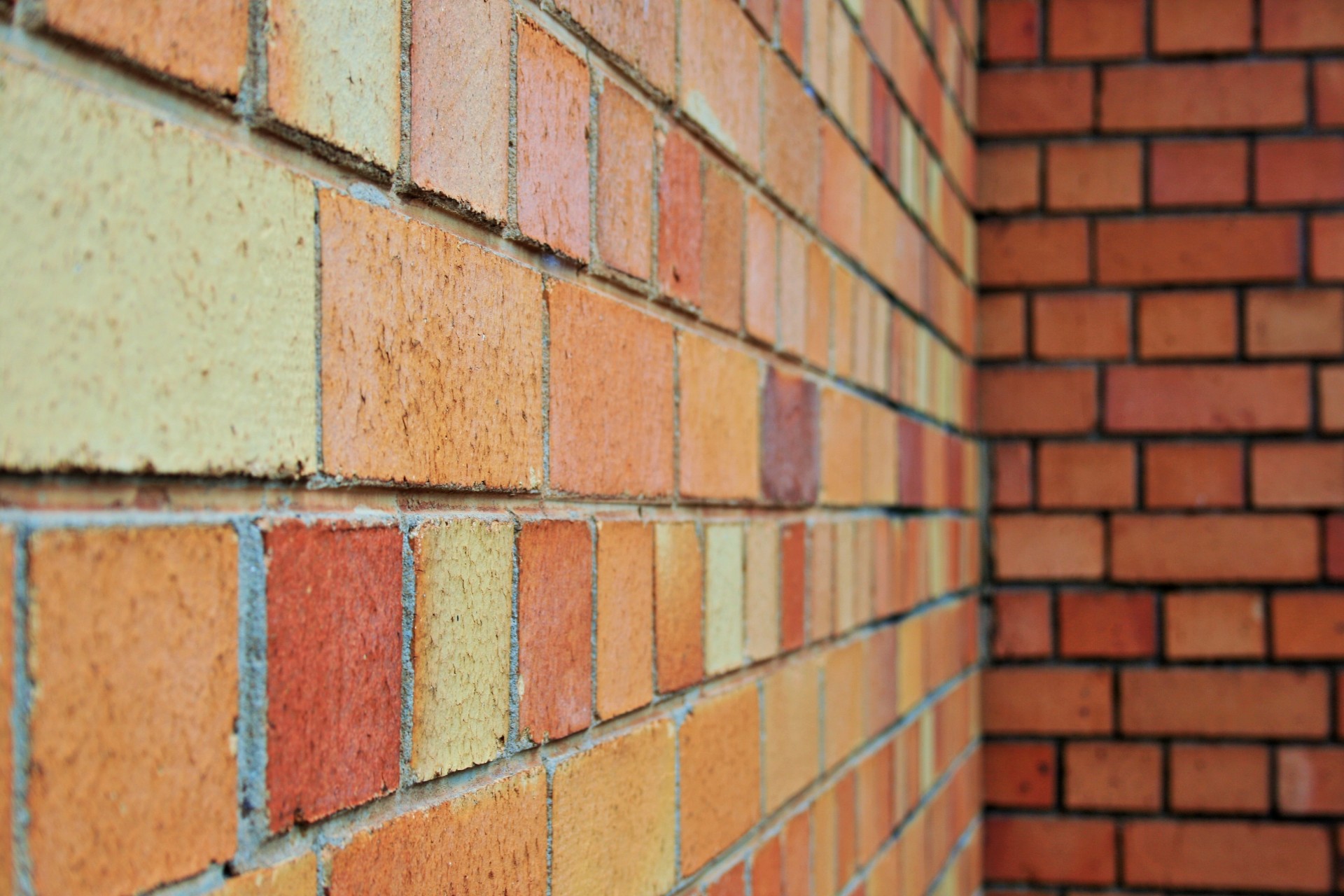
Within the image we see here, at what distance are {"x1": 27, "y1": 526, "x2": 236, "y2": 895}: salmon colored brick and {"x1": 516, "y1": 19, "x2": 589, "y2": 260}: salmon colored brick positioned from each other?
310 mm

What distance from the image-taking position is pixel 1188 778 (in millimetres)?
2414

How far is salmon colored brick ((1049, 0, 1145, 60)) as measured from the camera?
2.48 m

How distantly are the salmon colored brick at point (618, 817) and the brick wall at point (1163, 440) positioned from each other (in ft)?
5.42

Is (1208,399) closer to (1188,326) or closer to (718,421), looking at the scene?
(1188,326)

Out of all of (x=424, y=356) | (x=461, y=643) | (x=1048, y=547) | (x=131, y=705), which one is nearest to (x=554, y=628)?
(x=461, y=643)

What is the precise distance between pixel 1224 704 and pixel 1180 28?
4.26 ft

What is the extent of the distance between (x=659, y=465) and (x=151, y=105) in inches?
20.5

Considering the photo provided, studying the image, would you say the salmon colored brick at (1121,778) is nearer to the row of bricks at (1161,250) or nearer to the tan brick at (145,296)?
the row of bricks at (1161,250)

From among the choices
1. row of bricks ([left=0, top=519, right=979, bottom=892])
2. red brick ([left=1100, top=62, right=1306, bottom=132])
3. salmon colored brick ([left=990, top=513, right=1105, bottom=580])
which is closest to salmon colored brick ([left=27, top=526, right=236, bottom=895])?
row of bricks ([left=0, top=519, right=979, bottom=892])

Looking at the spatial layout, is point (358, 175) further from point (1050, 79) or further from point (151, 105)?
point (1050, 79)

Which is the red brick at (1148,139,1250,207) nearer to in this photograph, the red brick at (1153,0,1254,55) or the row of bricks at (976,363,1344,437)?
the red brick at (1153,0,1254,55)

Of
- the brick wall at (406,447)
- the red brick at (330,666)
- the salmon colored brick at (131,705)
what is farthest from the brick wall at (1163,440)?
the salmon colored brick at (131,705)

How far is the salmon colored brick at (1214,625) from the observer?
2.41 m

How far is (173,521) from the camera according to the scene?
46 centimetres
